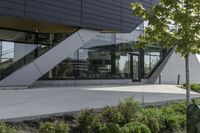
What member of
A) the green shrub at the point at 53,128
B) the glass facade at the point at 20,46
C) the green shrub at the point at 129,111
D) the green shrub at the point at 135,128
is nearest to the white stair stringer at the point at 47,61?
the glass facade at the point at 20,46

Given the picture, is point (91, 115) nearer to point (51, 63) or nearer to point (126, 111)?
point (126, 111)

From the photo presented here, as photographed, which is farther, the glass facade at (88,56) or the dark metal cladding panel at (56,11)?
the glass facade at (88,56)

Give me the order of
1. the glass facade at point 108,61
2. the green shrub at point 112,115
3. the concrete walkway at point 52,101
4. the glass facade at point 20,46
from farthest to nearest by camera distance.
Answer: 1. the glass facade at point 108,61
2. the glass facade at point 20,46
3. the concrete walkway at point 52,101
4. the green shrub at point 112,115

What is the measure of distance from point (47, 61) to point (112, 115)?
49.0 ft

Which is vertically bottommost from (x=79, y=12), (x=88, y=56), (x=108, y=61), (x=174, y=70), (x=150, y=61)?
(x=174, y=70)

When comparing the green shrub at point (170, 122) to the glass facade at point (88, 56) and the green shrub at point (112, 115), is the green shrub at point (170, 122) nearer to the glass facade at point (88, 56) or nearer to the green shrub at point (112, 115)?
the green shrub at point (112, 115)

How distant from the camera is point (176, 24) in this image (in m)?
10.1

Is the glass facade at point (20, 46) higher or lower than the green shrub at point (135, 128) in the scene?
higher

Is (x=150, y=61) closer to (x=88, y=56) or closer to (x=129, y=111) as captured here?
(x=88, y=56)

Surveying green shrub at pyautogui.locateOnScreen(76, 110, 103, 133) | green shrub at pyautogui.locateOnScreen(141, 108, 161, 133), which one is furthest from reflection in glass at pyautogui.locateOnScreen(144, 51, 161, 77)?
green shrub at pyautogui.locateOnScreen(76, 110, 103, 133)

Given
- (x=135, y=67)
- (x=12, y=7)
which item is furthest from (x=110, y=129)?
(x=135, y=67)

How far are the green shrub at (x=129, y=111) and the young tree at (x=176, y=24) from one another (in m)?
2.08

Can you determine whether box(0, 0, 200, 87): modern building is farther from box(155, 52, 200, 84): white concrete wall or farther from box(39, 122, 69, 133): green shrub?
box(39, 122, 69, 133): green shrub

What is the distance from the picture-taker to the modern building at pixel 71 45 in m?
22.6
